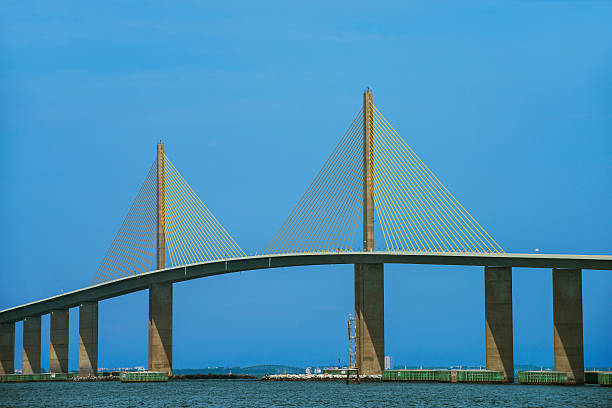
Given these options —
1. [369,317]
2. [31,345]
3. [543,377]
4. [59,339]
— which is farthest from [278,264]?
[31,345]

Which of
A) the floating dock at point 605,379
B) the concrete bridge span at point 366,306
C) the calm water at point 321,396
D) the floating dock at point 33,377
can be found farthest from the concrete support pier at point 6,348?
the floating dock at point 605,379

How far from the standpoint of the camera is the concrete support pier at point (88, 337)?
108 metres

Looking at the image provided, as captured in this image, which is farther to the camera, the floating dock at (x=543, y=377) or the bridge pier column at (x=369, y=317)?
the bridge pier column at (x=369, y=317)

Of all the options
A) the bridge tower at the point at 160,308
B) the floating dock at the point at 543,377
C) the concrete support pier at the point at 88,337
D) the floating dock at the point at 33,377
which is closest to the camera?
the floating dock at the point at 543,377

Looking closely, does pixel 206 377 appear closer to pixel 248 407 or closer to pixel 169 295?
pixel 169 295

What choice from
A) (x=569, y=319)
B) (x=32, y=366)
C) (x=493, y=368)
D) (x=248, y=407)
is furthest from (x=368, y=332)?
(x=32, y=366)

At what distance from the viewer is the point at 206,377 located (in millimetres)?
114938

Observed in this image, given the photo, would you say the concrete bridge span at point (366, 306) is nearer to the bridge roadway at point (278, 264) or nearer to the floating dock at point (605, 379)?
the bridge roadway at point (278, 264)

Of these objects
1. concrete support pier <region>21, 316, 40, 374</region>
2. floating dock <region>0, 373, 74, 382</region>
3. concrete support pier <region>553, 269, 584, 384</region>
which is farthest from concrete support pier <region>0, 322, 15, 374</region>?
concrete support pier <region>553, 269, 584, 384</region>

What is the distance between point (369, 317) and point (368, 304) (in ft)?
3.55

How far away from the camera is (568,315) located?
76875 mm

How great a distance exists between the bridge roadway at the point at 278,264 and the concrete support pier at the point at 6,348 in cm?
193

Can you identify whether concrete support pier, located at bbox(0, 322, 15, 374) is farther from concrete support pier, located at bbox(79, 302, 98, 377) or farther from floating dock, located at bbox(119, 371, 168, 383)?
floating dock, located at bbox(119, 371, 168, 383)

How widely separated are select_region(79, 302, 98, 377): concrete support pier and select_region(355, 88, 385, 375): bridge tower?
99.3 feet
